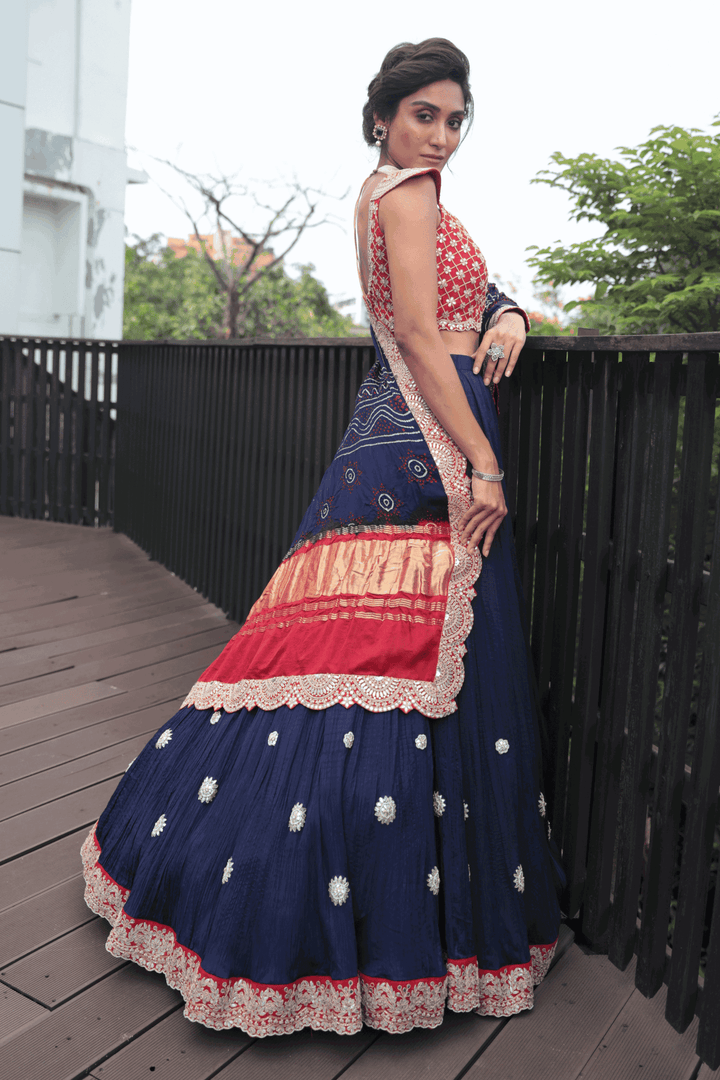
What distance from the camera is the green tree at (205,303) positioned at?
22.3 m

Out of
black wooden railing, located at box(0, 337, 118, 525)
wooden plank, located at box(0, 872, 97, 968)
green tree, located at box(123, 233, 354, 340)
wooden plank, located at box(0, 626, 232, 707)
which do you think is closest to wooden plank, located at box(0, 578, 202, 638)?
wooden plank, located at box(0, 626, 232, 707)

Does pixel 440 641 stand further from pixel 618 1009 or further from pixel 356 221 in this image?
pixel 356 221

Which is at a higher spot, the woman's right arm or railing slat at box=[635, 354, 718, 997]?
the woman's right arm

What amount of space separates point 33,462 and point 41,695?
3.78 metres

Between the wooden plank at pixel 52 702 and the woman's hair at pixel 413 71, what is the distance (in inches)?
84.1

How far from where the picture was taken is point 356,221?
1.87 meters

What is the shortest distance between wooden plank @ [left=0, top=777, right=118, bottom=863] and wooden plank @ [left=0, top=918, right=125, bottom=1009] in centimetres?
39

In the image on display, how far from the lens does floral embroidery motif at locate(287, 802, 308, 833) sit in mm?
1565

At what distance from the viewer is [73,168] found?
1095 centimetres

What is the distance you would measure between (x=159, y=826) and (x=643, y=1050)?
0.95 metres

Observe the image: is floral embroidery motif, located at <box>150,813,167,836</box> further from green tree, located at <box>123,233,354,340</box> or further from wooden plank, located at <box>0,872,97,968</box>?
green tree, located at <box>123,233,354,340</box>

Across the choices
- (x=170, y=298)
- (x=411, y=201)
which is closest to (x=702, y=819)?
(x=411, y=201)

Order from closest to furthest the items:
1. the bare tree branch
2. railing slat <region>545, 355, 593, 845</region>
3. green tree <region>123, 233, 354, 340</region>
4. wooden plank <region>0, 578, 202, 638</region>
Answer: railing slat <region>545, 355, 593, 845</region>
wooden plank <region>0, 578, 202, 638</region>
the bare tree branch
green tree <region>123, 233, 354, 340</region>

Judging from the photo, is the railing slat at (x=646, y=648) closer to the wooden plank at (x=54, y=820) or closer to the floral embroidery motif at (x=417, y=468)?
the floral embroidery motif at (x=417, y=468)
